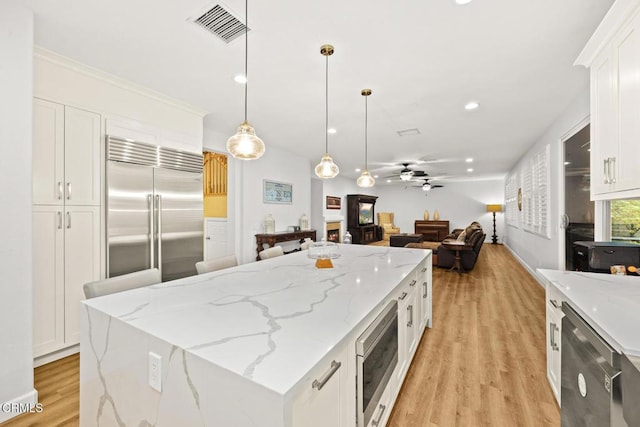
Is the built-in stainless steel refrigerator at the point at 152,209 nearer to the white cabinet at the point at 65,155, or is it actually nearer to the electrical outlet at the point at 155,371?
the white cabinet at the point at 65,155

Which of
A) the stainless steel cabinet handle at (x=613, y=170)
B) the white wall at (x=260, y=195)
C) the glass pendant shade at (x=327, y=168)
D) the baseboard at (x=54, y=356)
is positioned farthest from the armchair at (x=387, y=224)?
the baseboard at (x=54, y=356)

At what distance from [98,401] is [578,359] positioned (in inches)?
86.8

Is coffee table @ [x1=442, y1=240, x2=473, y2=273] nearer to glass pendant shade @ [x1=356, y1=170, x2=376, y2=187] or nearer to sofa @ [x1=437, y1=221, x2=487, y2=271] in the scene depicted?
sofa @ [x1=437, y1=221, x2=487, y2=271]

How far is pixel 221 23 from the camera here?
1.90 meters

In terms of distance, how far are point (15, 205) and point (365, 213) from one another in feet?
31.1

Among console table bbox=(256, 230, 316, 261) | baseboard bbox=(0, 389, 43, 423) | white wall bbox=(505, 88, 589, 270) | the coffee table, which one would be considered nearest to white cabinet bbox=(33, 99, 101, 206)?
baseboard bbox=(0, 389, 43, 423)

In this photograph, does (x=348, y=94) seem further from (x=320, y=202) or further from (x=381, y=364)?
(x=320, y=202)

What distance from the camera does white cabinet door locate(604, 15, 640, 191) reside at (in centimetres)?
134

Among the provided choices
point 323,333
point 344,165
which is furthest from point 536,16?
point 344,165

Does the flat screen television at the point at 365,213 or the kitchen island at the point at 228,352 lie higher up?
the flat screen television at the point at 365,213

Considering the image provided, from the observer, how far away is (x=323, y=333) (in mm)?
982

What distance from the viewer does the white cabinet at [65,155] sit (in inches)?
88.2

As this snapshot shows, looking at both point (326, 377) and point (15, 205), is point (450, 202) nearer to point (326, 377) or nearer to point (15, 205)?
point (326, 377)

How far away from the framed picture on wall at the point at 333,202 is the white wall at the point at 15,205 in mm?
7185
